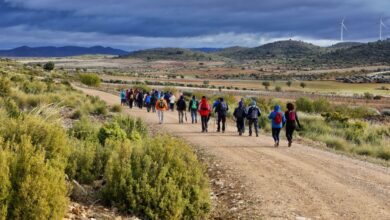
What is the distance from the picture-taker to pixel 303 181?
1200 cm

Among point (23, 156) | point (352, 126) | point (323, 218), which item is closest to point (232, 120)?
point (352, 126)

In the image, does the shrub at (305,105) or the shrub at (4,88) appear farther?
the shrub at (305,105)

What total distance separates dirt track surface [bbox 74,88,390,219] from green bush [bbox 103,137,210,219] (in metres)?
1.53

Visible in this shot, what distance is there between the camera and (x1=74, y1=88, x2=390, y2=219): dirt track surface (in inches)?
381

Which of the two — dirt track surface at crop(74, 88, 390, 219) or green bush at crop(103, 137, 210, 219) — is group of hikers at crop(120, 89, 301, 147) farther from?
green bush at crop(103, 137, 210, 219)

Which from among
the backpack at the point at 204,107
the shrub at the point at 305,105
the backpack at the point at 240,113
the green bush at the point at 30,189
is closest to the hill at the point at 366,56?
the shrub at the point at 305,105

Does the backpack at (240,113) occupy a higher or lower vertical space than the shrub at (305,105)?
higher

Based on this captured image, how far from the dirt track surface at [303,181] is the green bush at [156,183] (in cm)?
153

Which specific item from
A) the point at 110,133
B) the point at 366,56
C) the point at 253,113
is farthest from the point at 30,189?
the point at 366,56

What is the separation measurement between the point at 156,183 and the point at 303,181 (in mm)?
5025

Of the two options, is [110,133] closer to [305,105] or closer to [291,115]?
[291,115]

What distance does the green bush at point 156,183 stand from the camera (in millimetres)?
8117

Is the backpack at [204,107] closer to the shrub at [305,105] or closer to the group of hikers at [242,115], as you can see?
the group of hikers at [242,115]

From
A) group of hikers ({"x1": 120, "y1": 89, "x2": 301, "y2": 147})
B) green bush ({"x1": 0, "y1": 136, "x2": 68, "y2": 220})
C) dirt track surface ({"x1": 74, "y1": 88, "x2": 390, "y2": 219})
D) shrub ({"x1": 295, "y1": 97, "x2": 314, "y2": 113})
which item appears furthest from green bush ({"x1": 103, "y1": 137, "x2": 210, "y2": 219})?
shrub ({"x1": 295, "y1": 97, "x2": 314, "y2": 113})
